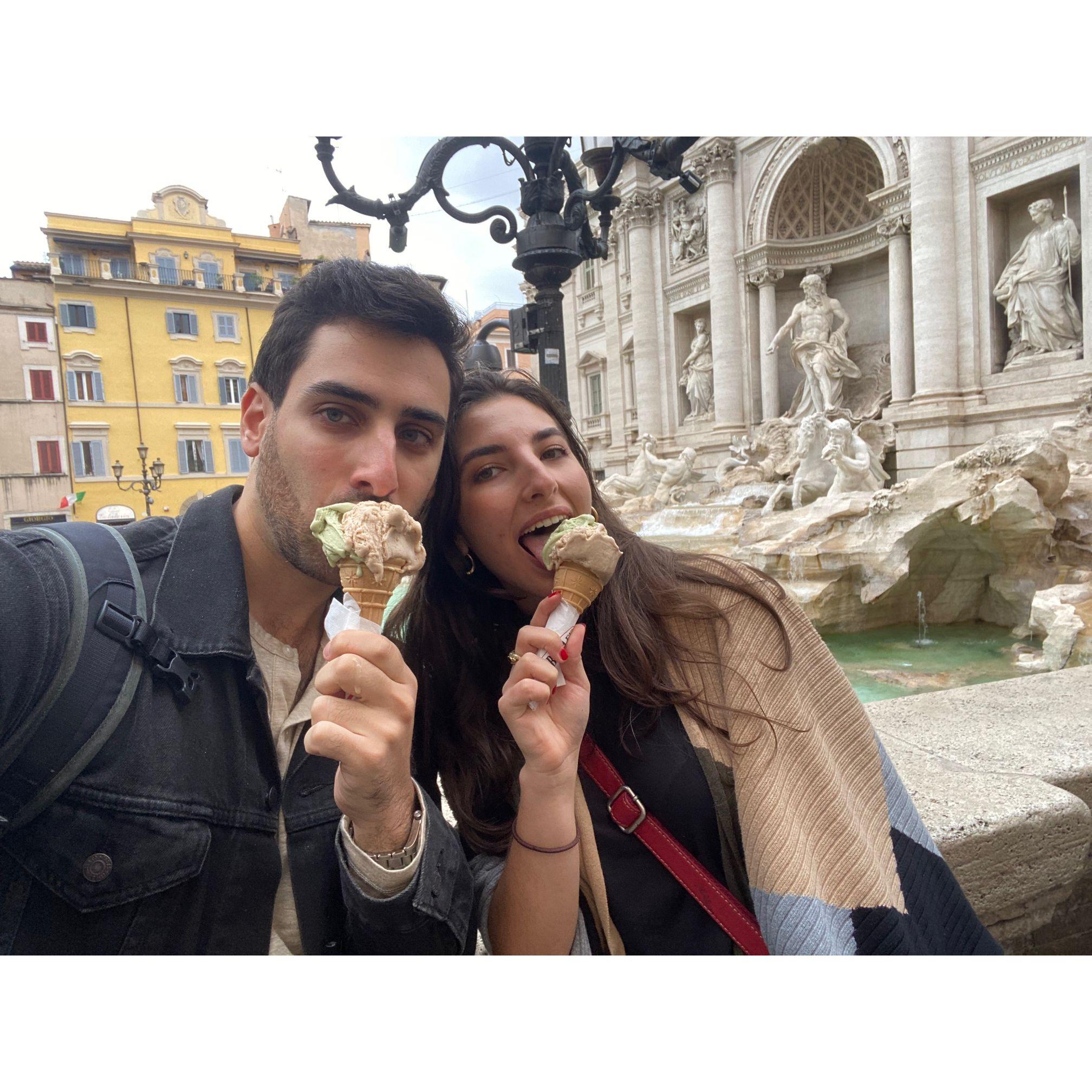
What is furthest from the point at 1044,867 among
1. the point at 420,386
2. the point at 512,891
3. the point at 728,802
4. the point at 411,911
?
the point at 420,386

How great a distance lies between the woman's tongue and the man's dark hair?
16.7 inches

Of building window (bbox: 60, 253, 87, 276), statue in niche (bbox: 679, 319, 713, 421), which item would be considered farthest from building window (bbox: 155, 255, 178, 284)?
statue in niche (bbox: 679, 319, 713, 421)

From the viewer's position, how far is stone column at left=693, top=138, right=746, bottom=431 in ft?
53.9

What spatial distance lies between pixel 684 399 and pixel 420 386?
18.6m

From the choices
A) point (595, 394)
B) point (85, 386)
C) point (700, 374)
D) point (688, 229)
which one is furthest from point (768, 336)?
point (85, 386)

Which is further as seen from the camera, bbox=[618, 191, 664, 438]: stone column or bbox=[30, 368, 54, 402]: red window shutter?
bbox=[618, 191, 664, 438]: stone column

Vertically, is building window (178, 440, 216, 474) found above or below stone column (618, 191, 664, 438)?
below

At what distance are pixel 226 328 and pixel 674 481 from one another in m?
11.1

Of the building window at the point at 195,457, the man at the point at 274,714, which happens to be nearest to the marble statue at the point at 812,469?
the building window at the point at 195,457

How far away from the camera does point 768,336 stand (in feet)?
53.2

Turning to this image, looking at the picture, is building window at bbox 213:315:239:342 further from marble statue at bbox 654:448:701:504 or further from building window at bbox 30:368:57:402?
marble statue at bbox 654:448:701:504

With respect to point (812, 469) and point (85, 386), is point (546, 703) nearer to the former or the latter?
point (85, 386)

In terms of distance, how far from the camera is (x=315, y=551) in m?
1.24

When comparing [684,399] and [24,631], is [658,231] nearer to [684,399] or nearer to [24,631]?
[684,399]
